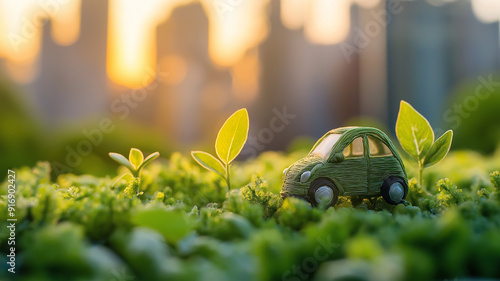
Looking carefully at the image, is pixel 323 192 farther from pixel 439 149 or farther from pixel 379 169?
pixel 439 149

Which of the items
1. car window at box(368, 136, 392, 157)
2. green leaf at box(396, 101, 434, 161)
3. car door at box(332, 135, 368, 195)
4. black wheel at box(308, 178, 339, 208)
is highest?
green leaf at box(396, 101, 434, 161)

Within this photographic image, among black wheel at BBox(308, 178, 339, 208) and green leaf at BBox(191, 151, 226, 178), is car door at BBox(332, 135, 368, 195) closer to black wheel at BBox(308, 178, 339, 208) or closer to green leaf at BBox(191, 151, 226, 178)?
black wheel at BBox(308, 178, 339, 208)

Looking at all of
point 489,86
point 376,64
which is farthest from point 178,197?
point 376,64

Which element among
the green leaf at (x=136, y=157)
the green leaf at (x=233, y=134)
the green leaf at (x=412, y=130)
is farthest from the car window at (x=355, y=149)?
the green leaf at (x=136, y=157)

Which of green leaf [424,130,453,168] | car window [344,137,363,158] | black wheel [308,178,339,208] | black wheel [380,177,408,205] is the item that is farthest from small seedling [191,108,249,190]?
green leaf [424,130,453,168]

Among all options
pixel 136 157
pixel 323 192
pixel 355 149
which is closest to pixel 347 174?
pixel 323 192

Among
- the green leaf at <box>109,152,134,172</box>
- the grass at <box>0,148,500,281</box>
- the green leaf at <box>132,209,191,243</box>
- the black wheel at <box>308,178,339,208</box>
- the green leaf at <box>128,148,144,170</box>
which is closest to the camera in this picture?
the grass at <box>0,148,500,281</box>

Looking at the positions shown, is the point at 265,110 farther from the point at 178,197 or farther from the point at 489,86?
the point at 178,197
